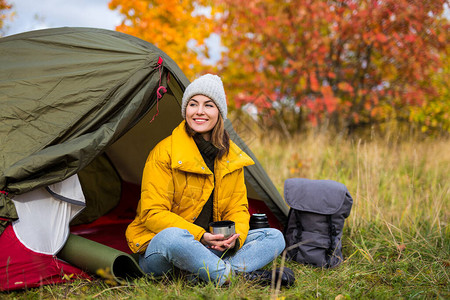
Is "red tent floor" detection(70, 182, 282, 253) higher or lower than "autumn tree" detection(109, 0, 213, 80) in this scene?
lower

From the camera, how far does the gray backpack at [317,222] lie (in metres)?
2.70

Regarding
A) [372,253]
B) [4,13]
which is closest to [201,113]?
[372,253]

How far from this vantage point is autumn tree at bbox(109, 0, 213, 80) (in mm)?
9258

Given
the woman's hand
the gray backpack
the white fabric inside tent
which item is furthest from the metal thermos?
the white fabric inside tent

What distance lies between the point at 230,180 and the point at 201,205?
261 millimetres

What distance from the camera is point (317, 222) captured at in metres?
2.77

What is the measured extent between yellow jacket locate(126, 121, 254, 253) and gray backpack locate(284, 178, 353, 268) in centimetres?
51

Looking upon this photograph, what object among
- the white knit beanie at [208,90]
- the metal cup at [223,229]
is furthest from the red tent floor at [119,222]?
the white knit beanie at [208,90]

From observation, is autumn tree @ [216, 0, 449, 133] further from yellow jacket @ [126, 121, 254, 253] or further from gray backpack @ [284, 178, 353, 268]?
yellow jacket @ [126, 121, 254, 253]

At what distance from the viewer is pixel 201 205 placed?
2410 mm

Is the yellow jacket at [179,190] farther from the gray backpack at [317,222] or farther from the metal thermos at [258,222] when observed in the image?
the gray backpack at [317,222]

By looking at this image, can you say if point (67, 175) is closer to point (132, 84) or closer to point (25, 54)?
point (132, 84)

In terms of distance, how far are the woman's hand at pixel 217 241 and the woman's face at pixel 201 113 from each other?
65 cm

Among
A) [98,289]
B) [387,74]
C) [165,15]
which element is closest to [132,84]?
[98,289]
